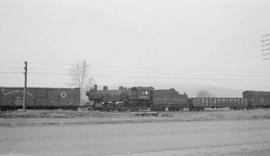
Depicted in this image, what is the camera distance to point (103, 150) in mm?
12289

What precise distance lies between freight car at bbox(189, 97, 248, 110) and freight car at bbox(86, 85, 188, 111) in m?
2.14

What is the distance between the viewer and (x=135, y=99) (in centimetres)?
4616

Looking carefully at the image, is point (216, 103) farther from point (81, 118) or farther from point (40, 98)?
point (81, 118)

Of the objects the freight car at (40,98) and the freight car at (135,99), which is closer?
the freight car at (40,98)

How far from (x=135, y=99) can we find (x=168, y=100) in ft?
14.9

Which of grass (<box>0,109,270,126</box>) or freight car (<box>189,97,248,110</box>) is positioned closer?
grass (<box>0,109,270,126</box>)

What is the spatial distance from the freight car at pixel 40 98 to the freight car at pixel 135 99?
290 centimetres

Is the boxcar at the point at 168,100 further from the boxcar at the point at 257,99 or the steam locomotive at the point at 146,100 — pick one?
the boxcar at the point at 257,99

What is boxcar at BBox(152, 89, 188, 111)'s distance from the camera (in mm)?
46969

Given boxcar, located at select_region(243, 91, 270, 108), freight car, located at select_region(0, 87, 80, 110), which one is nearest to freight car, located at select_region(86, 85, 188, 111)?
freight car, located at select_region(0, 87, 80, 110)

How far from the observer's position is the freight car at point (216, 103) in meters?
50.2

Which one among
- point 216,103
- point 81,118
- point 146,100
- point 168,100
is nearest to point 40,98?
point 146,100

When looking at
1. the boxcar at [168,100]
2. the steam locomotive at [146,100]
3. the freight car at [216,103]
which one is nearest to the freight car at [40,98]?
the steam locomotive at [146,100]

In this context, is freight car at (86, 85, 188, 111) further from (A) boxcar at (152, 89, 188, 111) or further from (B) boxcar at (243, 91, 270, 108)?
(B) boxcar at (243, 91, 270, 108)
